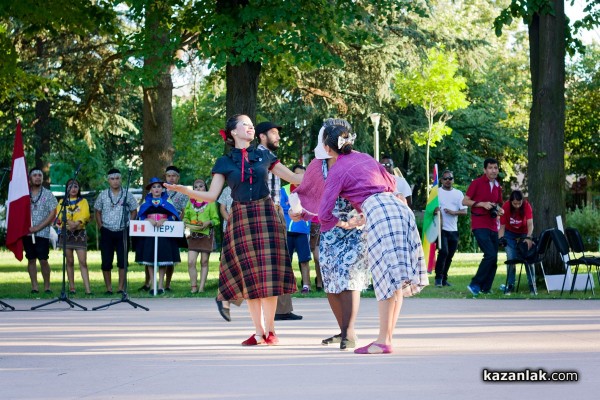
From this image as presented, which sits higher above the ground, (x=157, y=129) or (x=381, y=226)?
(x=157, y=129)

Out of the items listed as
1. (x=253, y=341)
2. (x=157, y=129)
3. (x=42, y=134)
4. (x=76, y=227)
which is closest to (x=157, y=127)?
(x=157, y=129)

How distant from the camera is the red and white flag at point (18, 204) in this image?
19000 mm

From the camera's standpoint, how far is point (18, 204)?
19234mm

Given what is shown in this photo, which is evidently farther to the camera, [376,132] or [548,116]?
[376,132]

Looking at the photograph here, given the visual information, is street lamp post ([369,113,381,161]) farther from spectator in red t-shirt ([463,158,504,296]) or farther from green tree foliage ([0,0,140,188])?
green tree foliage ([0,0,140,188])

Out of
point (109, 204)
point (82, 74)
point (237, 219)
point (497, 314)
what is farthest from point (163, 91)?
point (237, 219)

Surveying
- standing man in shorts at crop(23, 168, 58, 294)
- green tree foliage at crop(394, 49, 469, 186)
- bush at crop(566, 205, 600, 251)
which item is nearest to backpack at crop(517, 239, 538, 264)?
standing man in shorts at crop(23, 168, 58, 294)

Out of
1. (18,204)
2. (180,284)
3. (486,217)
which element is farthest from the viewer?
(180,284)

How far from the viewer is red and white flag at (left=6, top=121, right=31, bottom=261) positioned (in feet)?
62.3

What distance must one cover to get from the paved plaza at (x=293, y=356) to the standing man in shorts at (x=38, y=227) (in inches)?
168

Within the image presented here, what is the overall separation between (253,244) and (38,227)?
983 cm

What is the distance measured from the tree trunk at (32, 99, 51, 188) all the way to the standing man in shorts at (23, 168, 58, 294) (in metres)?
21.9

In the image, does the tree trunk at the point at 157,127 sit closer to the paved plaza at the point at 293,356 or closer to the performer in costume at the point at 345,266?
the paved plaza at the point at 293,356

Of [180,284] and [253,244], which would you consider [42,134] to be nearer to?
[180,284]
